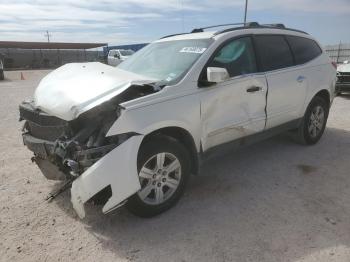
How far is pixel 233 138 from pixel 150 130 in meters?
1.37

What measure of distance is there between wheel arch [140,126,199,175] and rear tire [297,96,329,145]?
2487 mm

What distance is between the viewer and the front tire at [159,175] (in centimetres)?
337

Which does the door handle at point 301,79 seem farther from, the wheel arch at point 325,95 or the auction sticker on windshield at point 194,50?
the auction sticker on windshield at point 194,50

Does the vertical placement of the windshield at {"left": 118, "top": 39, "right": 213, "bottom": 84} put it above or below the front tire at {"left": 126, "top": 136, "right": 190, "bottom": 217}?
above

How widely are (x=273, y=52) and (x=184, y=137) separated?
203 centimetres

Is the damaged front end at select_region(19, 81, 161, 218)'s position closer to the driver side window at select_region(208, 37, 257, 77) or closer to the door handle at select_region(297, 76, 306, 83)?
the driver side window at select_region(208, 37, 257, 77)

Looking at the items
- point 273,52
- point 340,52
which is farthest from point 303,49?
point 340,52

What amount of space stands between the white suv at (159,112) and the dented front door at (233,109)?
12mm

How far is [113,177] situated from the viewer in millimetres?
3080

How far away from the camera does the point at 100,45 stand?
49.0m

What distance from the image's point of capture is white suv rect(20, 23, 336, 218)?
3170 millimetres

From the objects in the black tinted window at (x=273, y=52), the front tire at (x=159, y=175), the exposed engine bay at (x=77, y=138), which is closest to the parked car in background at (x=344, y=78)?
the black tinted window at (x=273, y=52)

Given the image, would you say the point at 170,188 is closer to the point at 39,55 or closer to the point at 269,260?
the point at 269,260

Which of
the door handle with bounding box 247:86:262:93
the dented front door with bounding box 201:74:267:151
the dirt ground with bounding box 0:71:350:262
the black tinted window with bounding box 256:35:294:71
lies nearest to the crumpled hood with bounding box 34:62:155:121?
the dented front door with bounding box 201:74:267:151
